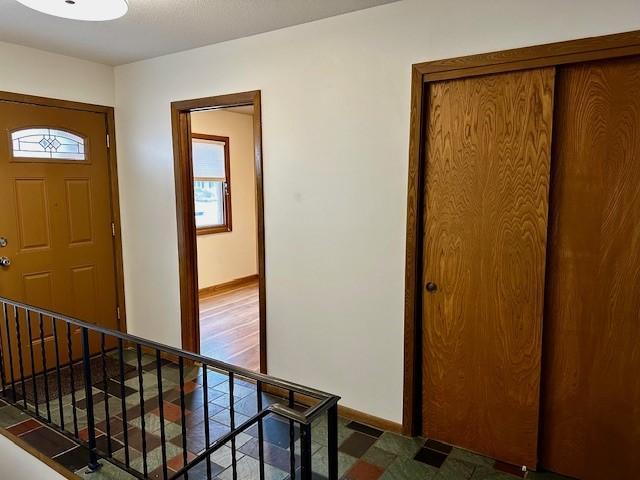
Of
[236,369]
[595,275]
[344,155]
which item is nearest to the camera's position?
[236,369]

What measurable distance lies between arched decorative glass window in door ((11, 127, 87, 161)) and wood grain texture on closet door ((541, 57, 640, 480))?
134 inches

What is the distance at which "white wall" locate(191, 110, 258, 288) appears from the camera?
5785 millimetres

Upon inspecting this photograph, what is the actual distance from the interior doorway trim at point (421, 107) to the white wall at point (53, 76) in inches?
106

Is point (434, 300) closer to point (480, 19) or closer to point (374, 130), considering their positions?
point (374, 130)

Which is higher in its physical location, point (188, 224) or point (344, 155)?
point (344, 155)

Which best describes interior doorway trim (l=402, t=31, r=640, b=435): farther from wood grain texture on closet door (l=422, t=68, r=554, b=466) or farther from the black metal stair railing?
the black metal stair railing

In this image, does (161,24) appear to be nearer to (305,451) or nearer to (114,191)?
(114,191)

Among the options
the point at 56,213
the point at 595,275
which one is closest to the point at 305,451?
the point at 595,275

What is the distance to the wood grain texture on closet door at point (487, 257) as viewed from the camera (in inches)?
84.5

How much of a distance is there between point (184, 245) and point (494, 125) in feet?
7.96

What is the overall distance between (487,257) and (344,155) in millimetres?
1002

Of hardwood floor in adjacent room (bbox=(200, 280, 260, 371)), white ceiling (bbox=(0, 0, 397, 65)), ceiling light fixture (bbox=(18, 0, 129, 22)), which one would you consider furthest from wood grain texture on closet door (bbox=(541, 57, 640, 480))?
hardwood floor in adjacent room (bbox=(200, 280, 260, 371))

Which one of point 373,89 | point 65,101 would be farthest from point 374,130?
point 65,101

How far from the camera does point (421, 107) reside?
235 centimetres
